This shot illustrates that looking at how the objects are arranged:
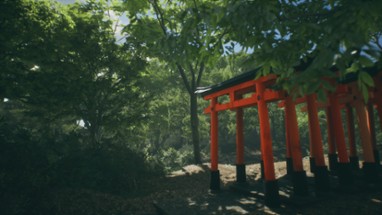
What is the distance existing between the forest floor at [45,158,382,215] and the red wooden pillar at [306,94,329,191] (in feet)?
1.06

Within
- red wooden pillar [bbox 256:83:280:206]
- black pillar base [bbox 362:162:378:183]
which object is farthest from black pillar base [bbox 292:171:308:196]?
black pillar base [bbox 362:162:378:183]

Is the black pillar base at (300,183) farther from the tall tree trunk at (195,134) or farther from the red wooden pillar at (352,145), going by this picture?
the tall tree trunk at (195,134)

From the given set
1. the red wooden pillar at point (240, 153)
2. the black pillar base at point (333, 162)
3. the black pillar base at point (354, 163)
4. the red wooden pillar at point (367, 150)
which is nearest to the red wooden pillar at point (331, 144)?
the black pillar base at point (333, 162)

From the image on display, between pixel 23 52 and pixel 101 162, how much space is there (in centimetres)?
547

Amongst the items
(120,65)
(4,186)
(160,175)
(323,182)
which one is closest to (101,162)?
(160,175)

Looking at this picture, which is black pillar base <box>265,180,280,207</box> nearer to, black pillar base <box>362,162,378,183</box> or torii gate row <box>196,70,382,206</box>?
torii gate row <box>196,70,382,206</box>

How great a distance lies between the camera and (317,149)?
24.3ft

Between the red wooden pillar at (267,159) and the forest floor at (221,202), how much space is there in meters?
0.29

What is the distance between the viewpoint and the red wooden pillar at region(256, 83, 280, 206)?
708 centimetres

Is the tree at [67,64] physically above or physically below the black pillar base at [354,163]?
above

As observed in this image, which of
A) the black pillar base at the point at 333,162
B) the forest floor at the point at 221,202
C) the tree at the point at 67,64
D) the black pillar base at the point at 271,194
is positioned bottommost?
the forest floor at the point at 221,202

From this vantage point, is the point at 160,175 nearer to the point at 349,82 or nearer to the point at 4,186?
the point at 4,186

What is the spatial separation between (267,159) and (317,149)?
4.84 feet

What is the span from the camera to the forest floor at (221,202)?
6.68m
